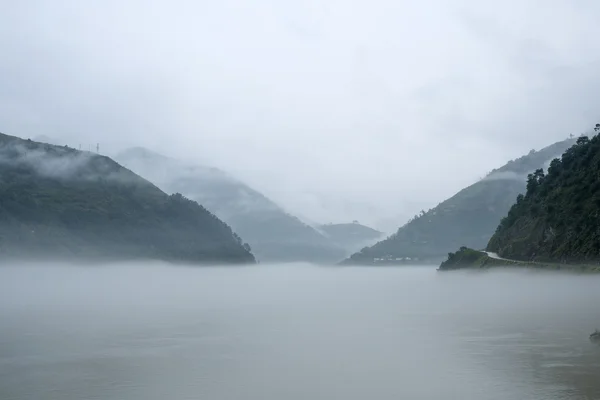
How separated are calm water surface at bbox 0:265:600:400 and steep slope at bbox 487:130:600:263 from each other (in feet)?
30.1

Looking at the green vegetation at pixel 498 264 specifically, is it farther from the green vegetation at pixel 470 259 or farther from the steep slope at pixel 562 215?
the steep slope at pixel 562 215

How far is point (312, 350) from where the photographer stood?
56.3 meters

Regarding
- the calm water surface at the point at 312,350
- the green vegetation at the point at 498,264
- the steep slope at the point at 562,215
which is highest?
Answer: the steep slope at the point at 562,215

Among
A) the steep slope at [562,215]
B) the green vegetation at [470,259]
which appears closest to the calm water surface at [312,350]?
the steep slope at [562,215]

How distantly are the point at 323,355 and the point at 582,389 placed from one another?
2112cm

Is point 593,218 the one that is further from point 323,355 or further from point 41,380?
point 41,380

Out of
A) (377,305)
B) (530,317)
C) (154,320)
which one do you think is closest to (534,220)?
(377,305)

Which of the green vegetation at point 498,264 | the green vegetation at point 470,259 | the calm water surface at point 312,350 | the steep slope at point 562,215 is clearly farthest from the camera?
the green vegetation at point 470,259

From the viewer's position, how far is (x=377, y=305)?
335ft

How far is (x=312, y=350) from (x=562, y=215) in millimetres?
76681

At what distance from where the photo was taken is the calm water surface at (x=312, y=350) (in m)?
40.6

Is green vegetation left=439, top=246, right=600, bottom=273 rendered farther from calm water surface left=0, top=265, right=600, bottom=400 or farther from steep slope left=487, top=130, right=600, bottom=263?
calm water surface left=0, top=265, right=600, bottom=400

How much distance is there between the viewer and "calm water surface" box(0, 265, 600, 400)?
4062 cm

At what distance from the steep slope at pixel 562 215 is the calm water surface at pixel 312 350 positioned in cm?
919
